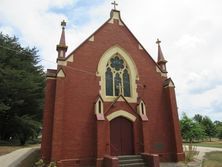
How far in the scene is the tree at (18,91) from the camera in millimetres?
28359

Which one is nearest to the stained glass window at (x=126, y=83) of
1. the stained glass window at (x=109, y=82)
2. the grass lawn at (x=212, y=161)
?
the stained glass window at (x=109, y=82)

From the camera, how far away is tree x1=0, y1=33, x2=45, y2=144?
2836 centimetres

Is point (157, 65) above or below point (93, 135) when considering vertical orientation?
above

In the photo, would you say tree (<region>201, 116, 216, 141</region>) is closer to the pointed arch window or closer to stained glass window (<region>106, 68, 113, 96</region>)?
the pointed arch window

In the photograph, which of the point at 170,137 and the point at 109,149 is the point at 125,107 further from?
the point at 170,137

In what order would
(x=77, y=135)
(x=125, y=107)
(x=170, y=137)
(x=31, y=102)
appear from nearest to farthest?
(x=77, y=135), (x=125, y=107), (x=170, y=137), (x=31, y=102)

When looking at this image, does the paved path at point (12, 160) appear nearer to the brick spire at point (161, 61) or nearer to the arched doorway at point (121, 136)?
the arched doorway at point (121, 136)

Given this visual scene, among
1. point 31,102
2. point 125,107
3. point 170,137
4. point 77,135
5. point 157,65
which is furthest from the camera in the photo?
point 31,102

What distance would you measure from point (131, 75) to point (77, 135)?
245 inches

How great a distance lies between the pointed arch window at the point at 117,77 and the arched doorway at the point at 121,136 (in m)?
2.09

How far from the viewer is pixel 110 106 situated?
46.1ft

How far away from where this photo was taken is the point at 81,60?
14.6 meters

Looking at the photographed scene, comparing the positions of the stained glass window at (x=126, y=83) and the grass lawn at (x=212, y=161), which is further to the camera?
the stained glass window at (x=126, y=83)

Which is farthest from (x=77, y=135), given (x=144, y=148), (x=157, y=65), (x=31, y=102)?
(x=31, y=102)
